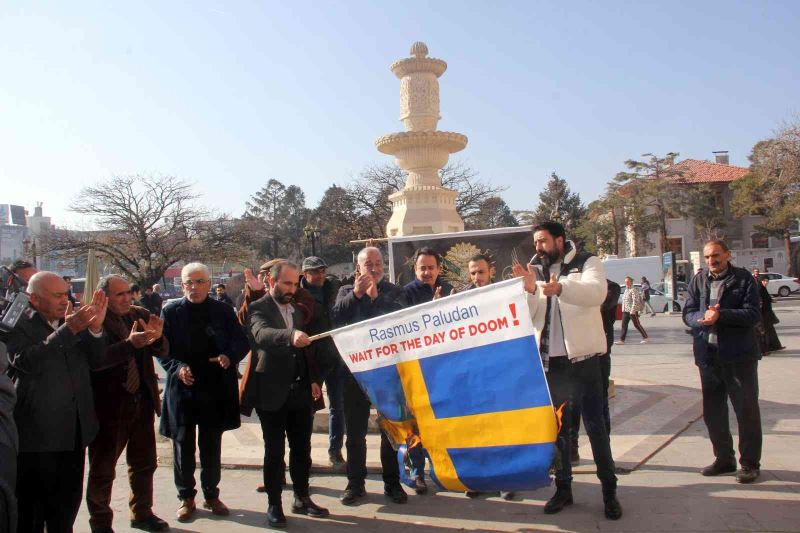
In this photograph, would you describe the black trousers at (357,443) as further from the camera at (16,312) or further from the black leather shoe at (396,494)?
the camera at (16,312)

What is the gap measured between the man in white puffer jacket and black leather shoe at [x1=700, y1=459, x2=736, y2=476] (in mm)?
1080

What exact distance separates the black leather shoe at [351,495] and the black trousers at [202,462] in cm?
92

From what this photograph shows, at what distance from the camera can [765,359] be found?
1201 cm

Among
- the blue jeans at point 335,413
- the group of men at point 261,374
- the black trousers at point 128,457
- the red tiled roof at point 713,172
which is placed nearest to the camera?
the group of men at point 261,374

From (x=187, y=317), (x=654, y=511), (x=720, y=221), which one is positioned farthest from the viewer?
(x=720, y=221)

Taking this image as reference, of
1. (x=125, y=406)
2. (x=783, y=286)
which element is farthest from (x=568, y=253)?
(x=783, y=286)

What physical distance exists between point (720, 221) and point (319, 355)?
51.6 m

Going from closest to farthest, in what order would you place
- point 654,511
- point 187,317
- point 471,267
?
point 654,511 → point 187,317 → point 471,267

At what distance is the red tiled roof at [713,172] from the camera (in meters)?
56.2

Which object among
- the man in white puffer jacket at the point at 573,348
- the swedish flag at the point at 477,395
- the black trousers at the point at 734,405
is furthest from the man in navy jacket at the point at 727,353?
the swedish flag at the point at 477,395

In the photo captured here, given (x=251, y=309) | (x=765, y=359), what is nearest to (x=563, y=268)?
(x=251, y=309)

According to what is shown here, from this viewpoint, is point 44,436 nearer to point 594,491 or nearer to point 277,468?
point 277,468

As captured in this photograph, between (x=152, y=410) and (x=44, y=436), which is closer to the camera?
(x=44, y=436)

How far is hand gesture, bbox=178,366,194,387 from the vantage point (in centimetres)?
470
